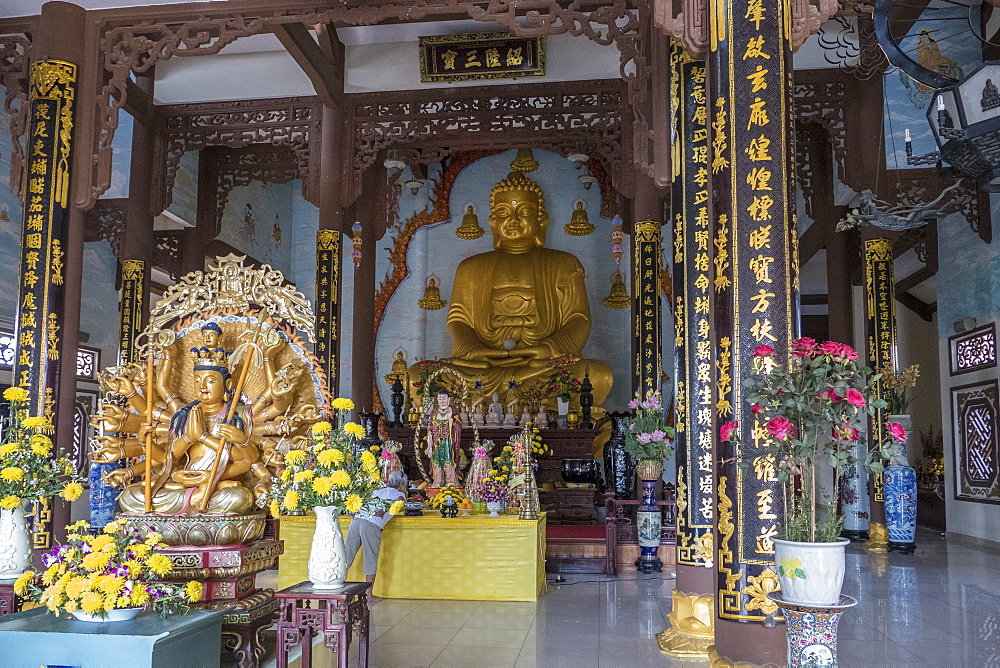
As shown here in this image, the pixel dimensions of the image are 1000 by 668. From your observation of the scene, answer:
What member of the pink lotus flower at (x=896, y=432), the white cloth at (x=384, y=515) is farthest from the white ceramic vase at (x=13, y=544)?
the pink lotus flower at (x=896, y=432)

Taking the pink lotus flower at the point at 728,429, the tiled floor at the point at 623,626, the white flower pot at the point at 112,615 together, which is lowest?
the tiled floor at the point at 623,626

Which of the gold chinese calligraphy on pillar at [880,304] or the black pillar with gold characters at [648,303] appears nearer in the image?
the black pillar with gold characters at [648,303]

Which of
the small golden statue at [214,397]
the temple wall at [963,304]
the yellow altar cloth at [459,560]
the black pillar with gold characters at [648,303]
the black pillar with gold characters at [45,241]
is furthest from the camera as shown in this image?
the temple wall at [963,304]

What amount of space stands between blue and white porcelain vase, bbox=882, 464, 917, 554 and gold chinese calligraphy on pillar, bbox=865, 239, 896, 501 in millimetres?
465

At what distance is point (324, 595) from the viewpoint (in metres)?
3.81

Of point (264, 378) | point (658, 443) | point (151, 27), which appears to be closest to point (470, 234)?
point (658, 443)

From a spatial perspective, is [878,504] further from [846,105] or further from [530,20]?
[530,20]

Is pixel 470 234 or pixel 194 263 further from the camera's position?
pixel 470 234

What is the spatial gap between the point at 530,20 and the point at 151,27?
9.02 feet

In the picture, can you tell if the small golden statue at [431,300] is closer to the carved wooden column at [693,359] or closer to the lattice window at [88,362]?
the lattice window at [88,362]

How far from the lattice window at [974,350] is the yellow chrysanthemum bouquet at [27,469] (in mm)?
9196

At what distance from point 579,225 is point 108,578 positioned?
401 inches

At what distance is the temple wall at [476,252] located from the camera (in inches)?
Result: 512

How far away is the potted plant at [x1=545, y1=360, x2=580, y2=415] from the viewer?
1045 cm
